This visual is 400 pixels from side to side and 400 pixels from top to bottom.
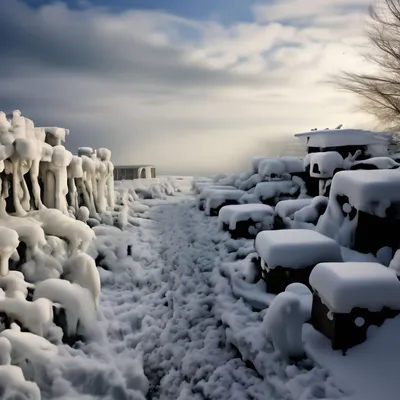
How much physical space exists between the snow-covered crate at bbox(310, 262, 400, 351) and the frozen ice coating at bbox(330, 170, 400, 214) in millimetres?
2355

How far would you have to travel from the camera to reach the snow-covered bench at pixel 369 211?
772 cm

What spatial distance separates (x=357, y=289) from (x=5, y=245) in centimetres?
498

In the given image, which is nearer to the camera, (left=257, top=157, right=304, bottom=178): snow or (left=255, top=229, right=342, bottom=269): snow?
(left=255, top=229, right=342, bottom=269): snow

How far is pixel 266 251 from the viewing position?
7484mm

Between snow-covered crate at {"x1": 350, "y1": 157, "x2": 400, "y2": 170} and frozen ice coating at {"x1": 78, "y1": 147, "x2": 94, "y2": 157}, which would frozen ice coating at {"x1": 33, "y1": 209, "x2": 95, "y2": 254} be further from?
snow-covered crate at {"x1": 350, "y1": 157, "x2": 400, "y2": 170}

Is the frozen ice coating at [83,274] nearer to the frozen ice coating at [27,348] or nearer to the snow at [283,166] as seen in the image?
the frozen ice coating at [27,348]

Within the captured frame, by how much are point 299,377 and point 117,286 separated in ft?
16.5

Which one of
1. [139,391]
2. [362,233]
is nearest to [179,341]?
[139,391]

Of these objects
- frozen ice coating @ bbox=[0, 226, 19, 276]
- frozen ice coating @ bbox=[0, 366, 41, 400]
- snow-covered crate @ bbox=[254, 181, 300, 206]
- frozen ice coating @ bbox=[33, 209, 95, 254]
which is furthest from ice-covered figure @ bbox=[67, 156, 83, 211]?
snow-covered crate @ bbox=[254, 181, 300, 206]

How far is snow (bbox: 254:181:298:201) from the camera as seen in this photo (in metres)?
15.7

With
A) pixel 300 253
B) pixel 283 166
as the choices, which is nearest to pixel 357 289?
pixel 300 253

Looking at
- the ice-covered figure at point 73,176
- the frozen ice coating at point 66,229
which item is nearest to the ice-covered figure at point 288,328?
the frozen ice coating at point 66,229

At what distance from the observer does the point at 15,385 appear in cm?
501

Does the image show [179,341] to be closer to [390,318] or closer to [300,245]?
[300,245]
